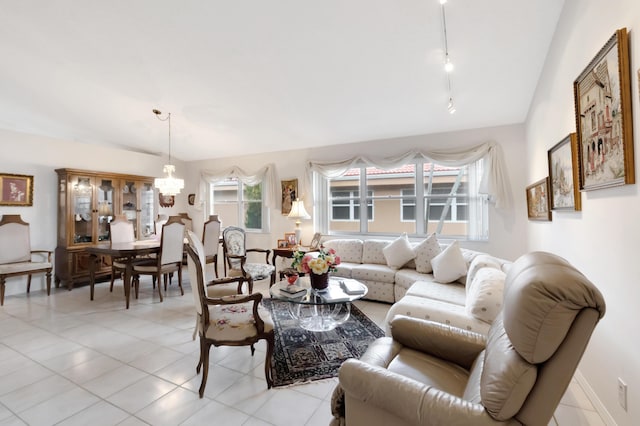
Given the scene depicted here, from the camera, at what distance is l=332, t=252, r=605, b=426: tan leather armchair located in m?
0.91

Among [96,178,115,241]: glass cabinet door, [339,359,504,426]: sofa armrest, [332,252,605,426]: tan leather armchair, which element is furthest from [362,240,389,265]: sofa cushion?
[96,178,115,241]: glass cabinet door

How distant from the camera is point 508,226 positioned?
411 centimetres

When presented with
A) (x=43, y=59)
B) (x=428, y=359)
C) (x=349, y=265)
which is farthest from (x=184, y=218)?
(x=428, y=359)

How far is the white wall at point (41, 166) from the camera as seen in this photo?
452 centimetres

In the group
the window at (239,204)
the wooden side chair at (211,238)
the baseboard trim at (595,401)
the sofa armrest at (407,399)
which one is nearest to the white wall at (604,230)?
the baseboard trim at (595,401)

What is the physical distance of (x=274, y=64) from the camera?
3.27 metres

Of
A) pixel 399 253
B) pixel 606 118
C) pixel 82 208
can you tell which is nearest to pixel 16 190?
pixel 82 208

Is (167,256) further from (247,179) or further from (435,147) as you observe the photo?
(435,147)

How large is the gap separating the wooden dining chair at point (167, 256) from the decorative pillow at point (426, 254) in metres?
3.43

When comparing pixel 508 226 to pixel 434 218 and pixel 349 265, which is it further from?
pixel 349 265

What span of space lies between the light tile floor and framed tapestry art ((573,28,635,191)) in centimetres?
151

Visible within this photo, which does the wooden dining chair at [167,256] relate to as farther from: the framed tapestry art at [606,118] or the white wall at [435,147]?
the framed tapestry art at [606,118]

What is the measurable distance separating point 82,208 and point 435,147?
19.5ft

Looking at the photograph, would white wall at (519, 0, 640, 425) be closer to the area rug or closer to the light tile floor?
the light tile floor
